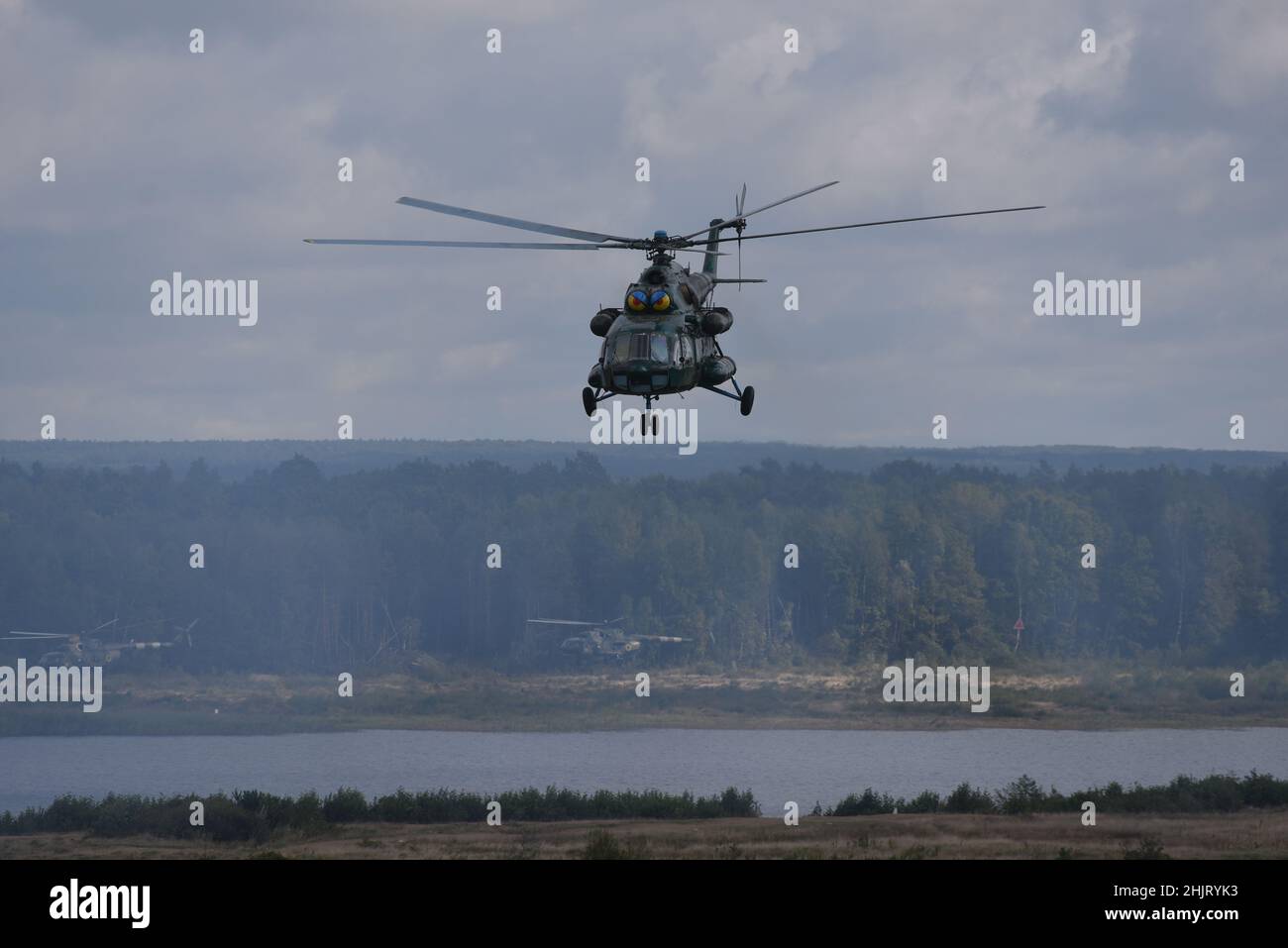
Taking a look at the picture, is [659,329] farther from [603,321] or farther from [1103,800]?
[1103,800]

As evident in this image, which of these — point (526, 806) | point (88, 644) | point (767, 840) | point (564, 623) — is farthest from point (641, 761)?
point (88, 644)

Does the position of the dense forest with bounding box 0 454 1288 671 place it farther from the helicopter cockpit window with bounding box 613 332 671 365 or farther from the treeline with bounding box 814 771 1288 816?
the helicopter cockpit window with bounding box 613 332 671 365

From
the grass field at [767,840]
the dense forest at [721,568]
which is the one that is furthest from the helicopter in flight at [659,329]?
the dense forest at [721,568]

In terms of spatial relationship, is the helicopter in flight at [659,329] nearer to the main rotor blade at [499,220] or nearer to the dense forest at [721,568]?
the main rotor blade at [499,220]

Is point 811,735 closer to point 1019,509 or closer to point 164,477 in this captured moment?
point 1019,509
